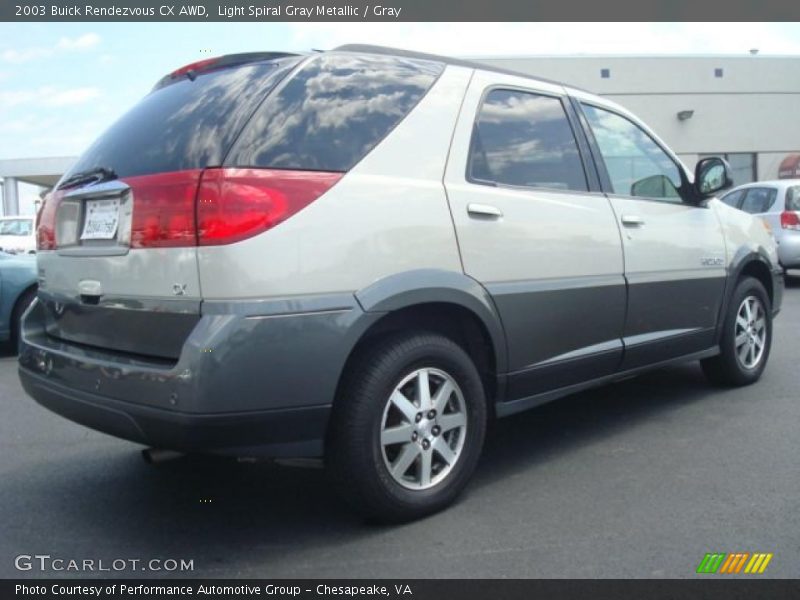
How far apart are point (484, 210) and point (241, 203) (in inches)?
44.7

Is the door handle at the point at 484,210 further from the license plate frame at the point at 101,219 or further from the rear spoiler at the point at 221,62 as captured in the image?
the license plate frame at the point at 101,219

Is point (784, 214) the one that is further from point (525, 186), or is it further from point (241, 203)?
point (241, 203)

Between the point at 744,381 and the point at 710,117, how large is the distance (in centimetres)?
2743

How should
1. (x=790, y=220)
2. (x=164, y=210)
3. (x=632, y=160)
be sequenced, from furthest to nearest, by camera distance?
(x=790, y=220) < (x=632, y=160) < (x=164, y=210)

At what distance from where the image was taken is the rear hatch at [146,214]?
2695 millimetres

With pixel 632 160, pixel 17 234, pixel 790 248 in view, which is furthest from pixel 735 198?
pixel 17 234

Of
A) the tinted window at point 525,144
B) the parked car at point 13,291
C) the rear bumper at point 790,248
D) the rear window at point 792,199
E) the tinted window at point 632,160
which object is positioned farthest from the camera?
the rear window at point 792,199

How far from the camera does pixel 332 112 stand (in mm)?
2947

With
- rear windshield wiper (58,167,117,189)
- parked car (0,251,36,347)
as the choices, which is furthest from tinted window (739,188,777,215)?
rear windshield wiper (58,167,117,189)

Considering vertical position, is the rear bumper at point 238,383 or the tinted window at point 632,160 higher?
the tinted window at point 632,160

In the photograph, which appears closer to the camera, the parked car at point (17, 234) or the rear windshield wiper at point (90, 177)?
the rear windshield wiper at point (90, 177)

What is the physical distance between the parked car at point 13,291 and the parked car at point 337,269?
448cm

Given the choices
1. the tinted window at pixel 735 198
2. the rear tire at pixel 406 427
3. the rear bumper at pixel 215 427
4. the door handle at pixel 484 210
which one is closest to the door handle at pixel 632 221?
the door handle at pixel 484 210

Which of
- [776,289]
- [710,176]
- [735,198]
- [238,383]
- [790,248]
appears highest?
[710,176]
